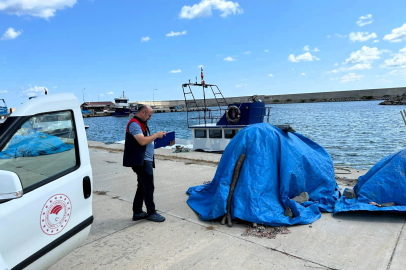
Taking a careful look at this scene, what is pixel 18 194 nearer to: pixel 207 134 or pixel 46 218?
pixel 46 218

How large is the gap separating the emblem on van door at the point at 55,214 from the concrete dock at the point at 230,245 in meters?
1.20

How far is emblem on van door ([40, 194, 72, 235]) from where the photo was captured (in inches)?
96.6

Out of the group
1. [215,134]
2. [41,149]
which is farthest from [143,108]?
[215,134]

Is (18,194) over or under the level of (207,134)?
over

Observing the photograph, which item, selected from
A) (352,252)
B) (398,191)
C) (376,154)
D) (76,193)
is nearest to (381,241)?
(352,252)

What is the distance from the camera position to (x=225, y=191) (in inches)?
189

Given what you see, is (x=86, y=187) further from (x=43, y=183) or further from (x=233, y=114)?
(x=233, y=114)

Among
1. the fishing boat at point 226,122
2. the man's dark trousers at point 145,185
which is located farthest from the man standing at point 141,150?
the fishing boat at point 226,122

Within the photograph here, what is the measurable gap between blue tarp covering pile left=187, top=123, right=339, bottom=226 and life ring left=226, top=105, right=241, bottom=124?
9657 mm

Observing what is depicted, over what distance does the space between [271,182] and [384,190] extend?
67.5 inches

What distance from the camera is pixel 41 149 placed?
269 centimetres

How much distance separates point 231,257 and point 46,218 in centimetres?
214

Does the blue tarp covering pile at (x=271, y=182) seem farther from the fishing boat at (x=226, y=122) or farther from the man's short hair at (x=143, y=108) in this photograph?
the fishing boat at (x=226, y=122)

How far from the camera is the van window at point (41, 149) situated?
239 cm
